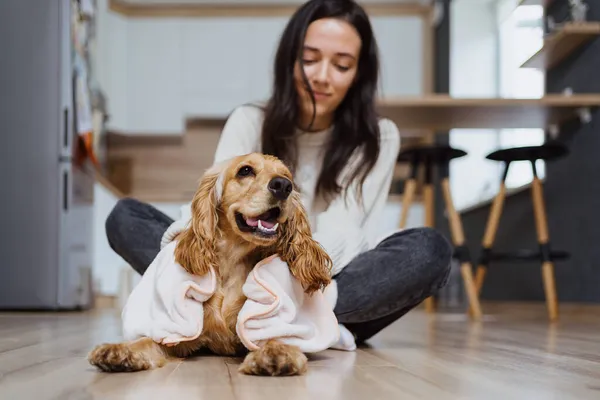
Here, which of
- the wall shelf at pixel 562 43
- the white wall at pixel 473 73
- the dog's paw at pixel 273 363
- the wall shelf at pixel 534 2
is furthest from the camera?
the white wall at pixel 473 73

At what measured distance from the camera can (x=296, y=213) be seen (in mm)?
1508

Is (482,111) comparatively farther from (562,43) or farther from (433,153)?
(562,43)

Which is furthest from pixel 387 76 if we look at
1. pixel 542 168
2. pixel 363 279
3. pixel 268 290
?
pixel 268 290

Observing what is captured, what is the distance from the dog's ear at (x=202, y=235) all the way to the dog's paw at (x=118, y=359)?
0.60ft

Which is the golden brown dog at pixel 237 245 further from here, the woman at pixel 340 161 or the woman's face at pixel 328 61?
the woman's face at pixel 328 61

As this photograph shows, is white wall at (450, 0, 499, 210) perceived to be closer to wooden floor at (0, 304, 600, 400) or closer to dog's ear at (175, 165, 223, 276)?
wooden floor at (0, 304, 600, 400)

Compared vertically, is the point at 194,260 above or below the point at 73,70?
below

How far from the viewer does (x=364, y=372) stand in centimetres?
141

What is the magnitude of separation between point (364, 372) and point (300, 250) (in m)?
0.26

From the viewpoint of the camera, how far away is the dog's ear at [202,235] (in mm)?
1451

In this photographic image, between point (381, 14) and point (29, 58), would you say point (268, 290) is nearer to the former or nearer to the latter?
point (29, 58)

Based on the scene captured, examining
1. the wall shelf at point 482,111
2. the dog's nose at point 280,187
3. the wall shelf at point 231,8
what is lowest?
the dog's nose at point 280,187

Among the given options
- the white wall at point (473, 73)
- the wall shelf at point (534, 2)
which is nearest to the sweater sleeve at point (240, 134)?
the wall shelf at point (534, 2)

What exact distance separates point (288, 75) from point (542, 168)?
2796 millimetres
